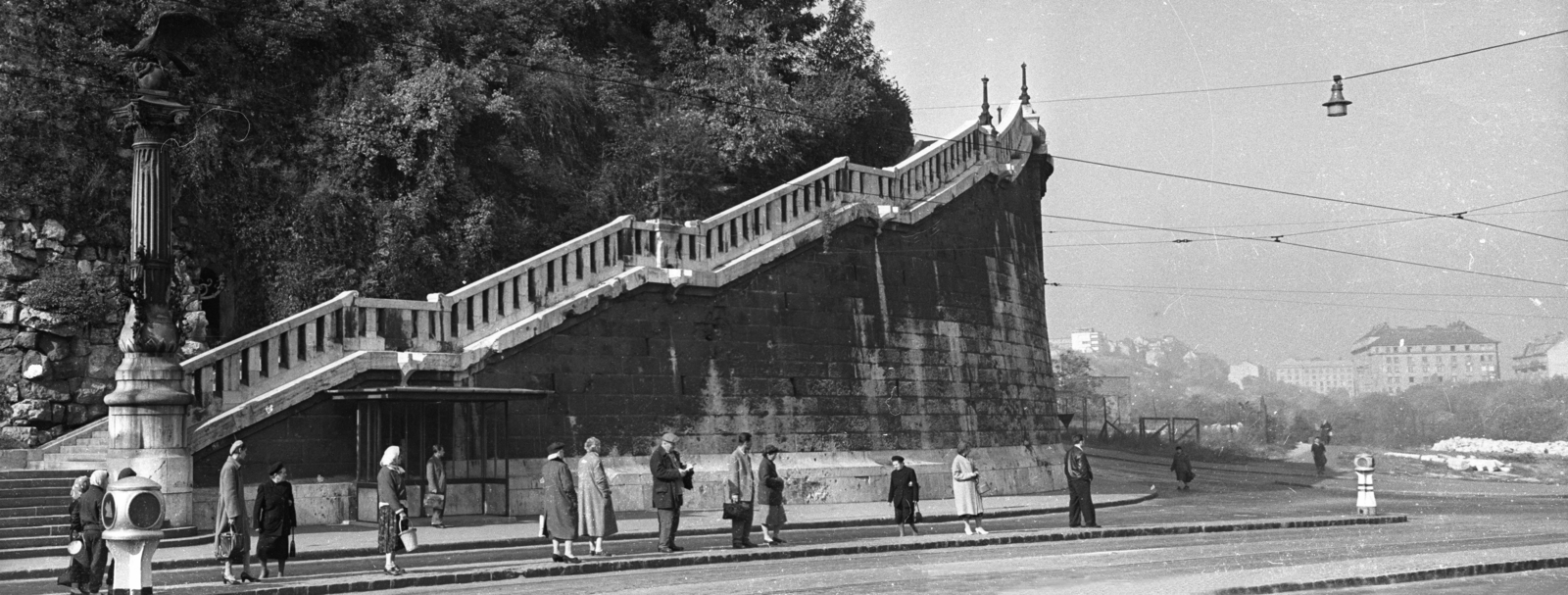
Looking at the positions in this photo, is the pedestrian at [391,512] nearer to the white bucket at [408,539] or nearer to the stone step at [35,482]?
the white bucket at [408,539]

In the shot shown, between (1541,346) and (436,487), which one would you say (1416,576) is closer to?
(436,487)

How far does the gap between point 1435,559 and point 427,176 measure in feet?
62.4

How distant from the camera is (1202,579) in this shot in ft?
45.5

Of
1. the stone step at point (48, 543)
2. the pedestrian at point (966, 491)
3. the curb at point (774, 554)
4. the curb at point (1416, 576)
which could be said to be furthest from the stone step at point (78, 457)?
the curb at point (1416, 576)

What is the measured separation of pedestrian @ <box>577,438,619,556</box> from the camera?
683 inches

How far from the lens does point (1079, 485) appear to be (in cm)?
2194

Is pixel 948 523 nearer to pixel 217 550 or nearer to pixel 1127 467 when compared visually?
pixel 217 550

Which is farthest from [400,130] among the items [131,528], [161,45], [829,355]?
[131,528]

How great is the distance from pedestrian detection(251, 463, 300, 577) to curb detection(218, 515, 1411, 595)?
3.79 feet

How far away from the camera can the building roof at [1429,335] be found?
172 m

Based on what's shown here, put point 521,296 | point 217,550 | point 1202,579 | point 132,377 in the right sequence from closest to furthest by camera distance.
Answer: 1. point 1202,579
2. point 217,550
3. point 132,377
4. point 521,296

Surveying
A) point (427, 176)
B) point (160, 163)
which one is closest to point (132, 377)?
point (160, 163)

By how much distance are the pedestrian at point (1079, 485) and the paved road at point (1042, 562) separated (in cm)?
87

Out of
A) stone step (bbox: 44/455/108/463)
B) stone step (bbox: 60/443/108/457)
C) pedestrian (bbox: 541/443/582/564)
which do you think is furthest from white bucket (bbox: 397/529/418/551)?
stone step (bbox: 60/443/108/457)
